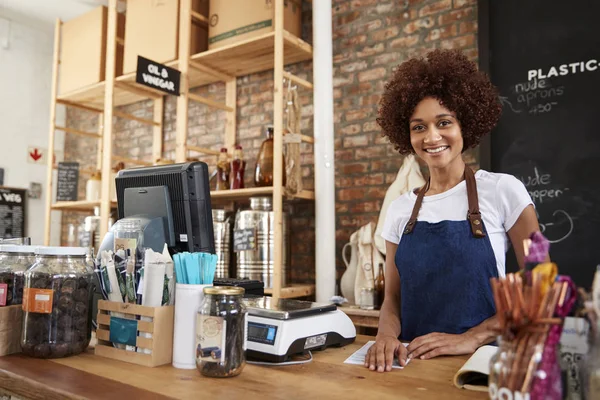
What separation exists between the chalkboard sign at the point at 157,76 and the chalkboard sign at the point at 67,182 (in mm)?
1359

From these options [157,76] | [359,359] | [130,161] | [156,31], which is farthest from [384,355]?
[130,161]

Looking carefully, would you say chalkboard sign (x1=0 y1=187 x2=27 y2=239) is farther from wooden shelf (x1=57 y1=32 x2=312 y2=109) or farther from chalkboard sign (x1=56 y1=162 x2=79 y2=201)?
wooden shelf (x1=57 y1=32 x2=312 y2=109)

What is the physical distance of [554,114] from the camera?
253 centimetres

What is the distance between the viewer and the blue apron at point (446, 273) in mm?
1663

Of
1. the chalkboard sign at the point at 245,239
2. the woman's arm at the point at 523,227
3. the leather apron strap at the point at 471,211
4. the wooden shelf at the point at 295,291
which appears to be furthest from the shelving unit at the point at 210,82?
the woman's arm at the point at 523,227

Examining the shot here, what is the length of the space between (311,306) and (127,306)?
463 mm

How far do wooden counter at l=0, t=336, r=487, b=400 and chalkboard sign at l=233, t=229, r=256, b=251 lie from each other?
1.71 m

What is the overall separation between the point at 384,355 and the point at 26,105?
500cm

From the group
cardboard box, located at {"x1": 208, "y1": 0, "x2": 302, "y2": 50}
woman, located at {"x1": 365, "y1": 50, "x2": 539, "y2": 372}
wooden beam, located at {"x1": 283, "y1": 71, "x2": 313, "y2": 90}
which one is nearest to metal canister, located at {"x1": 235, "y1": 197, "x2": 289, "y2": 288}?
wooden beam, located at {"x1": 283, "y1": 71, "x2": 313, "y2": 90}

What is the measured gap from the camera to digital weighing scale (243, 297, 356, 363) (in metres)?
1.24

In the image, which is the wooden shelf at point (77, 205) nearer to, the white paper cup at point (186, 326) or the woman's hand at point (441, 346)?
the white paper cup at point (186, 326)

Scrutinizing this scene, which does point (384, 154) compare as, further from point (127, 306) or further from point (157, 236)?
point (127, 306)

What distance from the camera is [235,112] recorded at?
3779mm

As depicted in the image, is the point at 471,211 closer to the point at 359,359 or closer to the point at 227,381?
the point at 359,359
